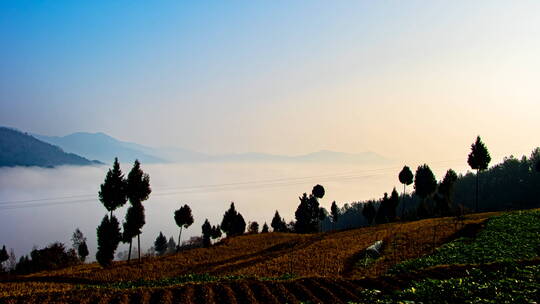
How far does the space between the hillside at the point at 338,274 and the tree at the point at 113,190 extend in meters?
10.1

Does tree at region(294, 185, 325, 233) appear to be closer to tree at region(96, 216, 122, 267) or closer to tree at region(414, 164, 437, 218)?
tree at region(414, 164, 437, 218)

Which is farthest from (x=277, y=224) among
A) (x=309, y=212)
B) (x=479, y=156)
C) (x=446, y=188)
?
(x=479, y=156)

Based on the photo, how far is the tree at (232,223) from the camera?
116 metres

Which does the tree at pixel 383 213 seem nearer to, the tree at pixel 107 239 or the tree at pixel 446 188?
the tree at pixel 446 188

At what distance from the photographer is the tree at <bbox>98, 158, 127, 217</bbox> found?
202ft

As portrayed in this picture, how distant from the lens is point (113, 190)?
62.1 meters

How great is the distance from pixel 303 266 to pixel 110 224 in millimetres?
32034

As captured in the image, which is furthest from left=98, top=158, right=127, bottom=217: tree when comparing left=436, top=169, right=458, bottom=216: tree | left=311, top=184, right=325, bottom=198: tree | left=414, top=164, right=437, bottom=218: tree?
left=436, top=169, right=458, bottom=216: tree

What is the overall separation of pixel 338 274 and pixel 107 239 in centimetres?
3725

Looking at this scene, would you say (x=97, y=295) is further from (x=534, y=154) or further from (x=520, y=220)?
(x=534, y=154)

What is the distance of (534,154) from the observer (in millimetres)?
194250

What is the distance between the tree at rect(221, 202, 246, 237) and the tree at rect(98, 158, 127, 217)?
56.2 m

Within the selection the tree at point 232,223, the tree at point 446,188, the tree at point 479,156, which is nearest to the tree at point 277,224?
the tree at point 232,223

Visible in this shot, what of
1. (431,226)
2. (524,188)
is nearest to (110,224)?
(431,226)
